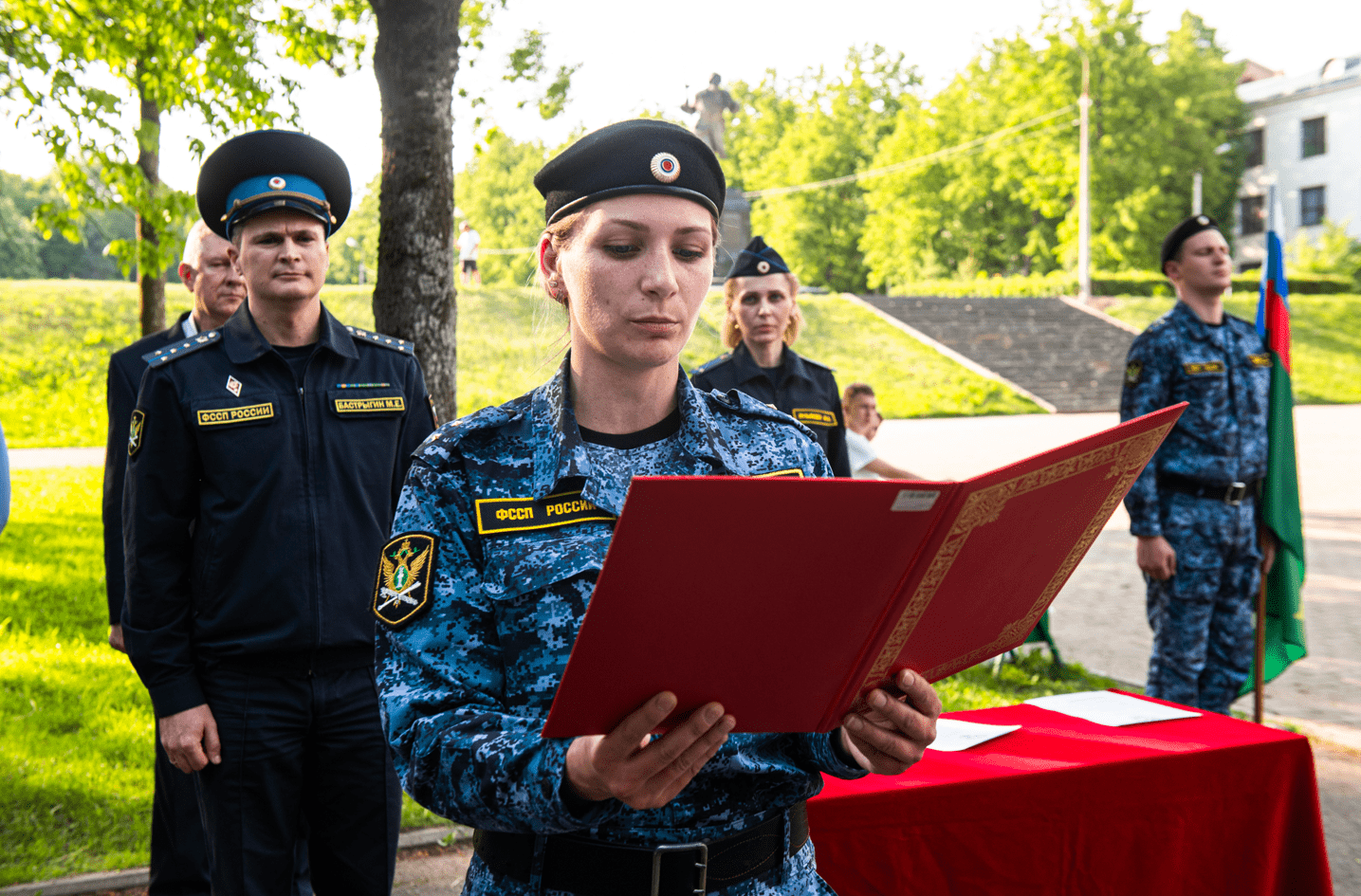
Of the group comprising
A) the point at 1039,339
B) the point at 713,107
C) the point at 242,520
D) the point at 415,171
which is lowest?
the point at 242,520

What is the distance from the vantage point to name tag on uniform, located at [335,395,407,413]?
2.78m

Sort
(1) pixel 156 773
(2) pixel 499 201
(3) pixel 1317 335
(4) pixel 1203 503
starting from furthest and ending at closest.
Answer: (2) pixel 499 201 → (3) pixel 1317 335 → (4) pixel 1203 503 → (1) pixel 156 773

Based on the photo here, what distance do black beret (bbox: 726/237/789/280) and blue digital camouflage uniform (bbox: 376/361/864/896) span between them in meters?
3.59

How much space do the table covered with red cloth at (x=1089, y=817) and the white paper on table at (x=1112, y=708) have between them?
45 mm

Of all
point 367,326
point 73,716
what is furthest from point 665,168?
point 367,326

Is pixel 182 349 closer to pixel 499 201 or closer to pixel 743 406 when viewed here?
pixel 743 406

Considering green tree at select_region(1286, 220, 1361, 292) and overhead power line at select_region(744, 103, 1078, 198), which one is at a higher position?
overhead power line at select_region(744, 103, 1078, 198)

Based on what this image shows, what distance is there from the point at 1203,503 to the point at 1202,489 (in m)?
0.06

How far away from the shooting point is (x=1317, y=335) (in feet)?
96.3

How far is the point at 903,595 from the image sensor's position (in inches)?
46.8

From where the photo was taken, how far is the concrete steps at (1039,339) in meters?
24.8

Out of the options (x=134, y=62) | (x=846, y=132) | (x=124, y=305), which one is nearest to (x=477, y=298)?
(x=124, y=305)

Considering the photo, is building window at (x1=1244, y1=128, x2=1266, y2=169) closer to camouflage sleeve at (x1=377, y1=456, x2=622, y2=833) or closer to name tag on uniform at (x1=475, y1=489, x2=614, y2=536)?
name tag on uniform at (x1=475, y1=489, x2=614, y2=536)

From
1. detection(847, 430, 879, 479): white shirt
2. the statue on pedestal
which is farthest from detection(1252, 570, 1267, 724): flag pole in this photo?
the statue on pedestal
